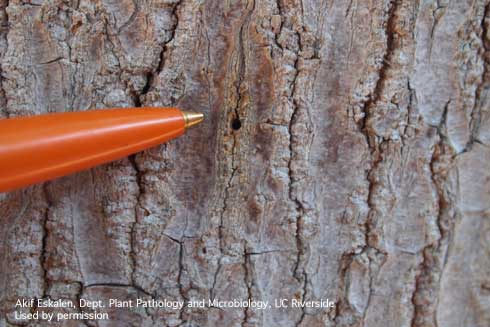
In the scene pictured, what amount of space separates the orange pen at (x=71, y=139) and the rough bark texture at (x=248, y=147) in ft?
0.25

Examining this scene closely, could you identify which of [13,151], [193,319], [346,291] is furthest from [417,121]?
[13,151]

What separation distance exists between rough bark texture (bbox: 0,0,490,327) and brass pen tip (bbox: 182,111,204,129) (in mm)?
31

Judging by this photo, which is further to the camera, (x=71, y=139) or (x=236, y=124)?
(x=236, y=124)

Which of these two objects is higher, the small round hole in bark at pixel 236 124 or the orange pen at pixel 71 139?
the small round hole in bark at pixel 236 124

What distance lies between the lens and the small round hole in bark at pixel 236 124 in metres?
0.72

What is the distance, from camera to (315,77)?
713 millimetres

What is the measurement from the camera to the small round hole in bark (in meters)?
0.72

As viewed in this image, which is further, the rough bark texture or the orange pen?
the rough bark texture

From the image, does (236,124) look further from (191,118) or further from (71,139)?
(71,139)

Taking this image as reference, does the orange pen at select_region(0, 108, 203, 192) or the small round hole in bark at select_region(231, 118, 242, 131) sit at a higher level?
the small round hole in bark at select_region(231, 118, 242, 131)

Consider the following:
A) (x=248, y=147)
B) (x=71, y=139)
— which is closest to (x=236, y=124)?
(x=248, y=147)

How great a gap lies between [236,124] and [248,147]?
45 mm

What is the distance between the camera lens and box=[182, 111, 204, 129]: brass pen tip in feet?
2.20

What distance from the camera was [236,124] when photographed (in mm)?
719
